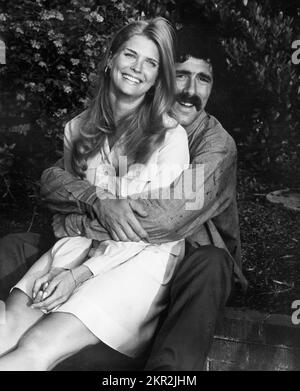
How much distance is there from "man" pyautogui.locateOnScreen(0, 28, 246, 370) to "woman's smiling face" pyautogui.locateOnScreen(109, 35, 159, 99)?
0.26 metres

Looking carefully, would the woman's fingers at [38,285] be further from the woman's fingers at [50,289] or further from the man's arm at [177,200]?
the man's arm at [177,200]

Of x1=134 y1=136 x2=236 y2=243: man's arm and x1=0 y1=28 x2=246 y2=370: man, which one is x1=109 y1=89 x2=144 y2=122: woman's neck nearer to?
x1=0 y1=28 x2=246 y2=370: man

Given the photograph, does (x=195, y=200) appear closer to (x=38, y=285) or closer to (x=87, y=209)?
(x=87, y=209)

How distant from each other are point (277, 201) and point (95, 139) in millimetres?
1235

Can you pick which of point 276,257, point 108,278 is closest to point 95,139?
point 108,278

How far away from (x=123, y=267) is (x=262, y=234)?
1181 millimetres

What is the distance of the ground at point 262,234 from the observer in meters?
3.26

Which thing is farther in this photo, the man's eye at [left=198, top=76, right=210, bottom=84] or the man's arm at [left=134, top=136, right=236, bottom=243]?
the man's eye at [left=198, top=76, right=210, bottom=84]

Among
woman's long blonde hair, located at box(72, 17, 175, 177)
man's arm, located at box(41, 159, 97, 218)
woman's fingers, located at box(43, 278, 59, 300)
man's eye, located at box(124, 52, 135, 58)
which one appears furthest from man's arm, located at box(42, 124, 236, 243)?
man's eye, located at box(124, 52, 135, 58)

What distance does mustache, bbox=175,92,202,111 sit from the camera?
10.2 feet

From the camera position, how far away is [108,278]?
267 centimetres

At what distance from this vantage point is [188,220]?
9.23ft
